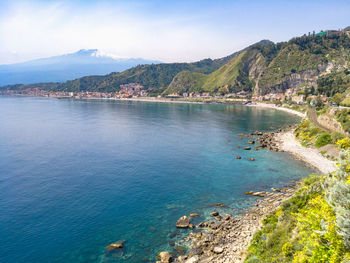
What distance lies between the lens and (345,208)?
13484 millimetres

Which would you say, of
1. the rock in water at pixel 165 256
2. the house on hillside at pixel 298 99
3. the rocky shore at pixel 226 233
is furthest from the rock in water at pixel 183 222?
the house on hillside at pixel 298 99

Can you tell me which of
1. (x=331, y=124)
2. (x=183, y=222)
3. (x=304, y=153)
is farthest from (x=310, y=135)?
(x=183, y=222)

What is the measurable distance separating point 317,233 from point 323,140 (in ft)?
200

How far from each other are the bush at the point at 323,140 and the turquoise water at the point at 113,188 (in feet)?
40.1

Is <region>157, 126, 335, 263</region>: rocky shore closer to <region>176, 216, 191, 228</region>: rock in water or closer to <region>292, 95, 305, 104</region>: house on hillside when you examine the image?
<region>176, 216, 191, 228</region>: rock in water

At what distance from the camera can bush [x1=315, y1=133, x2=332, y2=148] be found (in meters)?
64.2

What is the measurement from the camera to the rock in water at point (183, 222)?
3038 centimetres

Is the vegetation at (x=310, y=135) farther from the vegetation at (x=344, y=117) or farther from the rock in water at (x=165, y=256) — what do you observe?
the rock in water at (x=165, y=256)

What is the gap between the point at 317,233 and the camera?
1459 cm

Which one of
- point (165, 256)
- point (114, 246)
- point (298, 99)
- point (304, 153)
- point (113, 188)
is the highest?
point (298, 99)

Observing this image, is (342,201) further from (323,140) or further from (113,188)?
(323,140)

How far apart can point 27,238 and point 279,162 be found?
173 ft

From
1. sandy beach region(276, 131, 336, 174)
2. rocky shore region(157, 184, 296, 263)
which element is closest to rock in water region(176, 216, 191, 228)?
rocky shore region(157, 184, 296, 263)

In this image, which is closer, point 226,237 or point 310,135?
point 226,237
